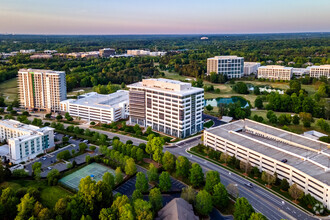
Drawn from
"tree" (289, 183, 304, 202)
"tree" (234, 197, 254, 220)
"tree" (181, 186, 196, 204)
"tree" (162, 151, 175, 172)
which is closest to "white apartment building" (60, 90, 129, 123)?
"tree" (162, 151, 175, 172)

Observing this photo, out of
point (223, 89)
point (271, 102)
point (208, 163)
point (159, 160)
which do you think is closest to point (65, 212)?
point (159, 160)

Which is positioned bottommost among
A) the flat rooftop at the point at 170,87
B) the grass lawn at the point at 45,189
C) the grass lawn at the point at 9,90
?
the grass lawn at the point at 45,189

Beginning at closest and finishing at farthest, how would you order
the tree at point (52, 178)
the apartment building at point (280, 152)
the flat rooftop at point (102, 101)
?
the apartment building at point (280, 152), the tree at point (52, 178), the flat rooftop at point (102, 101)

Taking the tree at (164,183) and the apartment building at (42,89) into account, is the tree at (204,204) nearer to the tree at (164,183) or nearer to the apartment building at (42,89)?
the tree at (164,183)

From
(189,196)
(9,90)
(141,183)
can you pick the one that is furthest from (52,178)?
(9,90)

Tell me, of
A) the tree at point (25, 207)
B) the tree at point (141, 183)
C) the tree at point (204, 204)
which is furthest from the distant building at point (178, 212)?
the tree at point (25, 207)

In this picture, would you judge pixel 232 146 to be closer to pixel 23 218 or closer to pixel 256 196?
pixel 256 196
